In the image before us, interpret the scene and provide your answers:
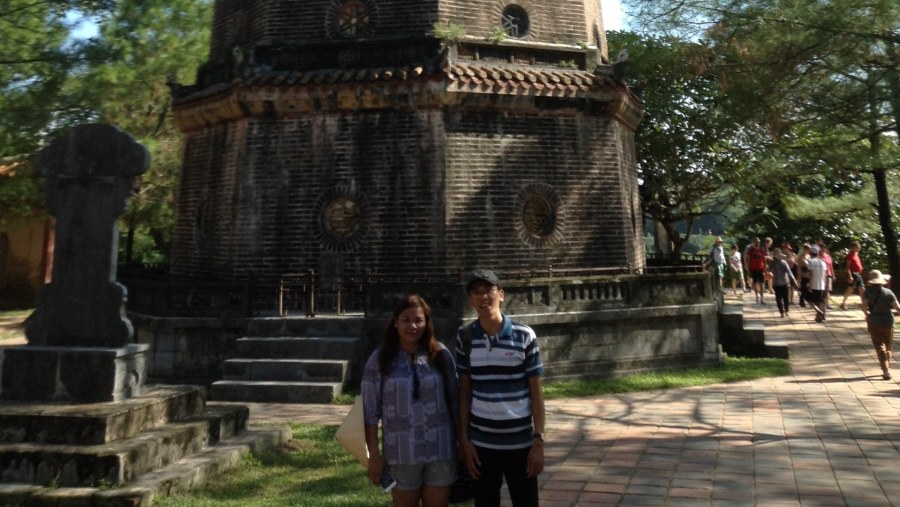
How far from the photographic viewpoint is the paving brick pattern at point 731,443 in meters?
4.85

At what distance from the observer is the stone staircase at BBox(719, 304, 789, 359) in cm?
1169

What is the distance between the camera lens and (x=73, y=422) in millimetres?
5023

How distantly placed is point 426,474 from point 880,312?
28.3 ft

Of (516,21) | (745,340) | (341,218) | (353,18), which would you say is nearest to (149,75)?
(353,18)

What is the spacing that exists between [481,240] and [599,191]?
266 centimetres

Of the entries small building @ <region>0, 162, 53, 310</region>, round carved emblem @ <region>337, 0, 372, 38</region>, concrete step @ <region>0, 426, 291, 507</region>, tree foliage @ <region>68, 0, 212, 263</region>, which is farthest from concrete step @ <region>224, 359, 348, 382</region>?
small building @ <region>0, 162, 53, 310</region>

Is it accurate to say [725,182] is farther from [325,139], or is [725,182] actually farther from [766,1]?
[325,139]

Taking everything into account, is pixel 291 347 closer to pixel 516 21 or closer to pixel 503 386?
pixel 503 386

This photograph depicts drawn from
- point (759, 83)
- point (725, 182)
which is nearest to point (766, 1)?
point (759, 83)

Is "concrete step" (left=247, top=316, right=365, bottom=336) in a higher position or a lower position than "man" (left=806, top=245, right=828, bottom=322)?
lower

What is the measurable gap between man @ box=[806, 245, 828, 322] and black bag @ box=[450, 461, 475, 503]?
14.3m

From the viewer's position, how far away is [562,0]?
13.2m

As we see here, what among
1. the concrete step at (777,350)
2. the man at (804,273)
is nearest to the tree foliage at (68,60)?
the concrete step at (777,350)

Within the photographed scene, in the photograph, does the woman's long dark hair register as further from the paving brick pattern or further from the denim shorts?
the paving brick pattern
